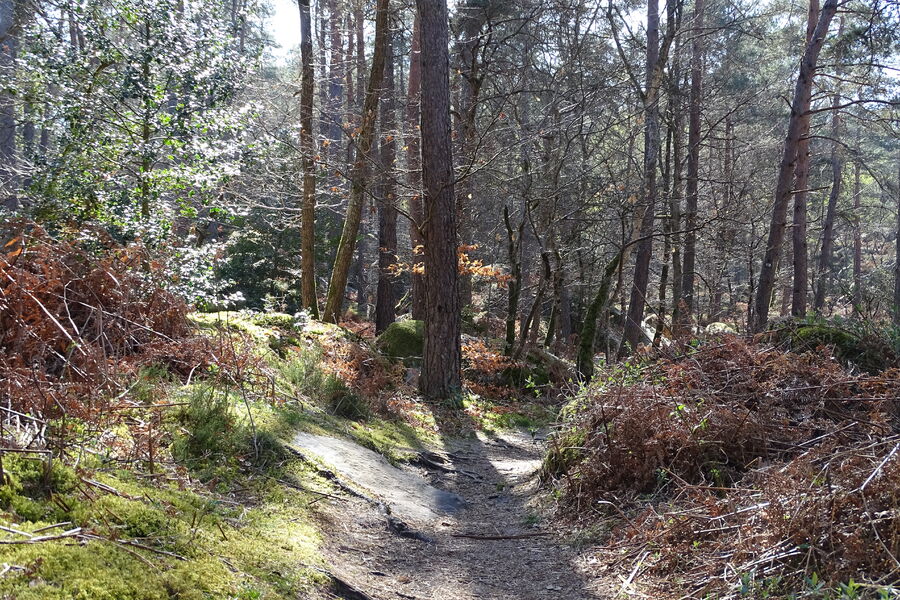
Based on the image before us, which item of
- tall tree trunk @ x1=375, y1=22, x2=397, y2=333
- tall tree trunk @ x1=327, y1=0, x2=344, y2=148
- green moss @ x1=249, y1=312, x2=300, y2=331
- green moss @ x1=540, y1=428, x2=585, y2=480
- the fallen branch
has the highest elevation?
tall tree trunk @ x1=327, y1=0, x2=344, y2=148

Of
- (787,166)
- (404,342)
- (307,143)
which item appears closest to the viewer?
(787,166)

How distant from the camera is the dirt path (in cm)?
409

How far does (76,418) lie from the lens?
3.45 metres

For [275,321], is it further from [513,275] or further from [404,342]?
[513,275]

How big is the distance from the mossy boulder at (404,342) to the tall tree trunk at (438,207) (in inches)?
84.3

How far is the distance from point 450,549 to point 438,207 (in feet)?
21.1

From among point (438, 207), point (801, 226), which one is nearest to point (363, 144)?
point (438, 207)

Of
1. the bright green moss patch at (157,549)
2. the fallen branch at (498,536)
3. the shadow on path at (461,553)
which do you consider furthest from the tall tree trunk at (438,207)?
the bright green moss patch at (157,549)

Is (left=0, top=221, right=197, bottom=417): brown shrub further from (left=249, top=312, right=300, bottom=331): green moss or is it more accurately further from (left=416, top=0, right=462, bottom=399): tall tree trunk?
(left=416, top=0, right=462, bottom=399): tall tree trunk

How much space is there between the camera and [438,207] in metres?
10.4

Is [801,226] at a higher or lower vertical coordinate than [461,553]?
higher

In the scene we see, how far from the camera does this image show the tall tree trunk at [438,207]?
10234mm

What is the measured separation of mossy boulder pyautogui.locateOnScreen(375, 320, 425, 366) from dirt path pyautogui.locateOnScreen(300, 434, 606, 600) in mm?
6154

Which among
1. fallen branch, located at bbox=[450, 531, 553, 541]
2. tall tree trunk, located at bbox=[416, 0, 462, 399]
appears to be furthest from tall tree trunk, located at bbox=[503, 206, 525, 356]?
fallen branch, located at bbox=[450, 531, 553, 541]
